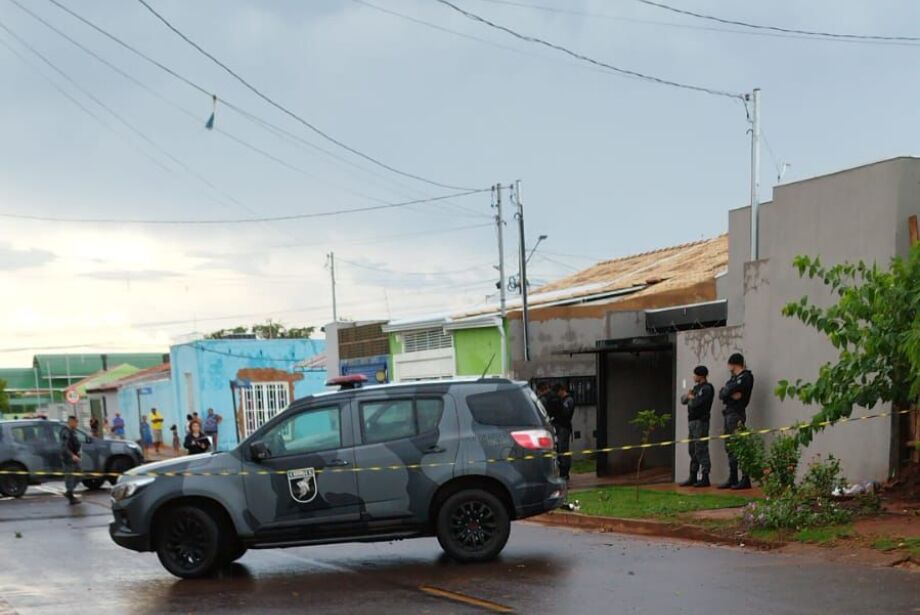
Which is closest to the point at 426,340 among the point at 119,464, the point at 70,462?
the point at 119,464

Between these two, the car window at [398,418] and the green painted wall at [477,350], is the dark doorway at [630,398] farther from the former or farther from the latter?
the car window at [398,418]

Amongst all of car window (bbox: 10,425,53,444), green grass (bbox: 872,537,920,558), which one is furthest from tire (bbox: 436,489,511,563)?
car window (bbox: 10,425,53,444)

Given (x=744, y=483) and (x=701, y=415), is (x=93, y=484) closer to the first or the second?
(x=701, y=415)

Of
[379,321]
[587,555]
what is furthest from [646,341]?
[379,321]

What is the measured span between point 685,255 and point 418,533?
20.8m

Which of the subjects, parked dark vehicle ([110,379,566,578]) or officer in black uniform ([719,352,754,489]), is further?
officer in black uniform ([719,352,754,489])

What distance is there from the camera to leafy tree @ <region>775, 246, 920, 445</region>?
10.8 meters

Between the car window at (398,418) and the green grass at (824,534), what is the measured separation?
4005mm

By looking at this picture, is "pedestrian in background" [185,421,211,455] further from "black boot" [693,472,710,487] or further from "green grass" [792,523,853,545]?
"green grass" [792,523,853,545]

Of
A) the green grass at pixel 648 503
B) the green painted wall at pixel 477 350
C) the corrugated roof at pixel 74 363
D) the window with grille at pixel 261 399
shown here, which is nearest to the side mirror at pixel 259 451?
the green grass at pixel 648 503

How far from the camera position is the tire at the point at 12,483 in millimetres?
23500

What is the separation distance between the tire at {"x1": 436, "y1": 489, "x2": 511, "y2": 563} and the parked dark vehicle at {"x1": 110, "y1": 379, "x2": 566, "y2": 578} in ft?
0.03

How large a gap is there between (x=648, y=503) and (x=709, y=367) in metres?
3.37

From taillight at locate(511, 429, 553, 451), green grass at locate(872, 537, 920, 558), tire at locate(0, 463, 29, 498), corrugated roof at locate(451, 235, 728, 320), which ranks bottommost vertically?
tire at locate(0, 463, 29, 498)
